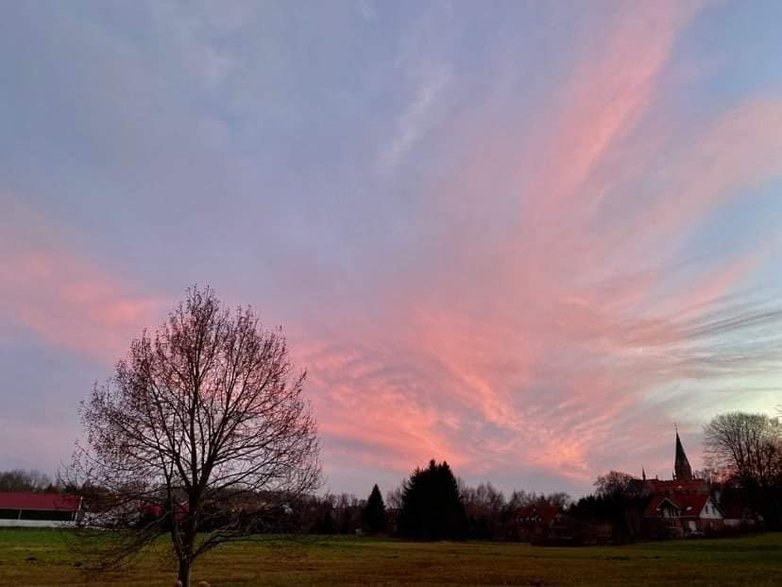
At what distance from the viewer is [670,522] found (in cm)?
9375

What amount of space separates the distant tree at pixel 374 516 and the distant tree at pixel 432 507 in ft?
25.5

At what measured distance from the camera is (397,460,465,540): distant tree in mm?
101250

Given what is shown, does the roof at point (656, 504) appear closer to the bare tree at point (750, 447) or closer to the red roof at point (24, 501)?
the bare tree at point (750, 447)

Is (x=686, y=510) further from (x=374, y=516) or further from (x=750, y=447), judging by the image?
(x=374, y=516)

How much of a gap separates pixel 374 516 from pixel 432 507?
15368 mm

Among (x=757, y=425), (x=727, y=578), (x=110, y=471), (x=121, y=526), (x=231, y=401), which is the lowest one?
(x=727, y=578)

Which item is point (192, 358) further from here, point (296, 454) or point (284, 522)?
point (284, 522)

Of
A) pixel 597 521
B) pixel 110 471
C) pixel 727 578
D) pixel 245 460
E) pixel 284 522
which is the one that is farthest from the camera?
pixel 597 521

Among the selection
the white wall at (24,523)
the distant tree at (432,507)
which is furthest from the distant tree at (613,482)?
the white wall at (24,523)

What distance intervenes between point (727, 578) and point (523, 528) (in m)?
87.3

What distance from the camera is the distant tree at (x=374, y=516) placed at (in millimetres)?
111688

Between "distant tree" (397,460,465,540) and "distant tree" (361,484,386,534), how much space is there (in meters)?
7.76

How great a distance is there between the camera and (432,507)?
336ft

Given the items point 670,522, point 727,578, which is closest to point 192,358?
point 727,578
